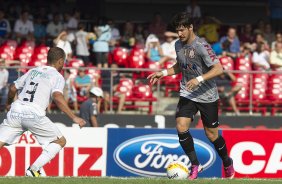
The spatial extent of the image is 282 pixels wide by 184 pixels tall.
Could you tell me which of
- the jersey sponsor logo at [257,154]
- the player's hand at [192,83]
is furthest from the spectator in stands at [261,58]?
the player's hand at [192,83]

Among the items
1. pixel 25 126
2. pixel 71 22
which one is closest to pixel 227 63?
pixel 71 22

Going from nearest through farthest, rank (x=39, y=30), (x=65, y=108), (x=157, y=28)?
(x=65, y=108), (x=39, y=30), (x=157, y=28)

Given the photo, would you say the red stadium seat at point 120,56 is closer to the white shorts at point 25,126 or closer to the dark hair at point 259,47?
the dark hair at point 259,47

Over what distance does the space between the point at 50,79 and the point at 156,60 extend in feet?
30.9

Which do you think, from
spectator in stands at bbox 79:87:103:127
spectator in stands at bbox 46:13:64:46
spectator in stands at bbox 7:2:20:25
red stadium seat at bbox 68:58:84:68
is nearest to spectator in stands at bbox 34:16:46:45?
spectator in stands at bbox 46:13:64:46

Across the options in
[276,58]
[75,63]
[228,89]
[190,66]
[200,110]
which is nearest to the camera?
[190,66]

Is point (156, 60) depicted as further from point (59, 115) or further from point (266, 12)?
point (266, 12)

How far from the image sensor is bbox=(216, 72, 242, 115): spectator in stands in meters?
18.4

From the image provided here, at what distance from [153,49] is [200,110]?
8.61 metres

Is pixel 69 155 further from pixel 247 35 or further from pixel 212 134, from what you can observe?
pixel 247 35

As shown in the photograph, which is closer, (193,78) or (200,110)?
(193,78)

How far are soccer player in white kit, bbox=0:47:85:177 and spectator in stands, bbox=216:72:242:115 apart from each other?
27.8 ft

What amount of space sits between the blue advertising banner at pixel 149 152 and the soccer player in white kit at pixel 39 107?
4.39 m

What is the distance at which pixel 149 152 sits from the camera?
1487cm
